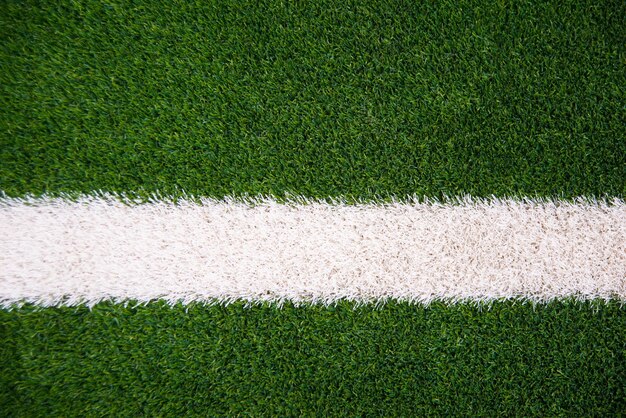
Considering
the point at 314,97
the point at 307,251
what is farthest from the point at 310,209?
the point at 314,97

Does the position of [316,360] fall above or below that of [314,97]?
below

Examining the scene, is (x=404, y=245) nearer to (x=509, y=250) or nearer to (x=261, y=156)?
(x=509, y=250)

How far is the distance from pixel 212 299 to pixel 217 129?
589 millimetres

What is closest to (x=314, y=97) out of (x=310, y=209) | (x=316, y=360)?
(x=310, y=209)

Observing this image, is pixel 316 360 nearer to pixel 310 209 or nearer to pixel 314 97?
pixel 310 209

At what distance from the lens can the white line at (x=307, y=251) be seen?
4.12ft

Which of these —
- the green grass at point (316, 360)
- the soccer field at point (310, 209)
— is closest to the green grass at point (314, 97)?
the soccer field at point (310, 209)

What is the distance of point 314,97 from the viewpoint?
1365 mm

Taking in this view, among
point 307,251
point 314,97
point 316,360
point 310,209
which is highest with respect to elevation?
point 314,97

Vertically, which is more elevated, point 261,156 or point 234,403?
point 261,156

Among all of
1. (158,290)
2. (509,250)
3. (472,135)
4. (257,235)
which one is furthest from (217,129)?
(509,250)

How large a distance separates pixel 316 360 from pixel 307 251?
37cm

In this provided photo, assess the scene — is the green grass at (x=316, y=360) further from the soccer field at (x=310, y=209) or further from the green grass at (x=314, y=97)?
the green grass at (x=314, y=97)

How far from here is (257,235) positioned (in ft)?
4.26
